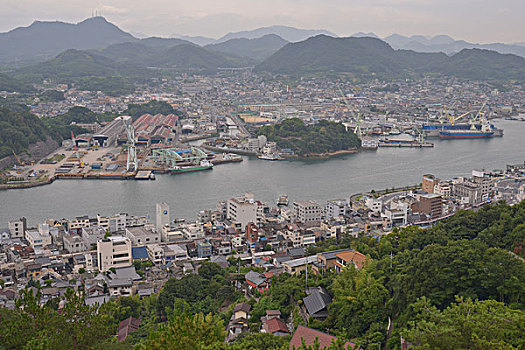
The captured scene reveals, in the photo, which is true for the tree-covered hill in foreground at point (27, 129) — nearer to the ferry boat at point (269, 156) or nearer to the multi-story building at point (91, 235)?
the ferry boat at point (269, 156)

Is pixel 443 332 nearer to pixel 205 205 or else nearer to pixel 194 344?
pixel 194 344

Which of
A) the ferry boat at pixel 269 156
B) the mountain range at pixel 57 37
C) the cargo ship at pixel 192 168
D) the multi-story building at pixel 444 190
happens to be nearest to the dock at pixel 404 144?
the ferry boat at pixel 269 156

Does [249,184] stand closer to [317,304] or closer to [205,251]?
[205,251]

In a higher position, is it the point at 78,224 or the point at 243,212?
the point at 243,212

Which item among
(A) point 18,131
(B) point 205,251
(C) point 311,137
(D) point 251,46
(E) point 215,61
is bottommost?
(B) point 205,251

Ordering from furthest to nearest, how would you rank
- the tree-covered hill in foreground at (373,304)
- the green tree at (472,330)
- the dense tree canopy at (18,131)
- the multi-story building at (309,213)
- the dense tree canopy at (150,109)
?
the dense tree canopy at (150,109), the dense tree canopy at (18,131), the multi-story building at (309,213), the tree-covered hill in foreground at (373,304), the green tree at (472,330)

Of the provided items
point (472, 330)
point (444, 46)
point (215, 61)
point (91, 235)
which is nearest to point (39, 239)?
point (91, 235)
